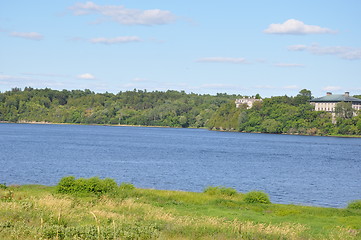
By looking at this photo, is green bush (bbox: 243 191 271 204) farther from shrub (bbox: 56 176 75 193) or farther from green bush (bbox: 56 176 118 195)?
shrub (bbox: 56 176 75 193)

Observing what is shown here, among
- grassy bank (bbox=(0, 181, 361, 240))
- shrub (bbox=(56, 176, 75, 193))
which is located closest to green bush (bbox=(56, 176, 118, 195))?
shrub (bbox=(56, 176, 75, 193))

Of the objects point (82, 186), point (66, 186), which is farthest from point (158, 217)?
point (66, 186)

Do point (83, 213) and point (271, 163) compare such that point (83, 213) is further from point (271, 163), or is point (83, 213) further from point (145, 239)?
point (271, 163)

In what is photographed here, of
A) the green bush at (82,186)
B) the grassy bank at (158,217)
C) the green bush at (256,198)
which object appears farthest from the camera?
the green bush at (256,198)

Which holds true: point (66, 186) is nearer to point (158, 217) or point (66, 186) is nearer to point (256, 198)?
point (158, 217)

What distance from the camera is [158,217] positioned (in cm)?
2947

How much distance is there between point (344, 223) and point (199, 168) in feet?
176

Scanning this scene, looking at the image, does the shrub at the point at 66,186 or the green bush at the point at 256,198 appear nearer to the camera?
the shrub at the point at 66,186

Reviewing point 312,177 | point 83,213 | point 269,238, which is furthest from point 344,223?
point 312,177

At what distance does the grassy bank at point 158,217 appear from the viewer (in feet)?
76.0

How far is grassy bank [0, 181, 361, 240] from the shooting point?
23156mm

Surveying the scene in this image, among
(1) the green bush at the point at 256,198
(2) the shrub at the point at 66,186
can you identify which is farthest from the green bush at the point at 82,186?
(1) the green bush at the point at 256,198

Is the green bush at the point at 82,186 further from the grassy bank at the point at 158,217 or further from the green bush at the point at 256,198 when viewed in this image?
the green bush at the point at 256,198

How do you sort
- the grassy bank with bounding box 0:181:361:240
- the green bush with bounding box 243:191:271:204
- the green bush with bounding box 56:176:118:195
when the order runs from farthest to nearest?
1. the green bush with bounding box 243:191:271:204
2. the green bush with bounding box 56:176:118:195
3. the grassy bank with bounding box 0:181:361:240
